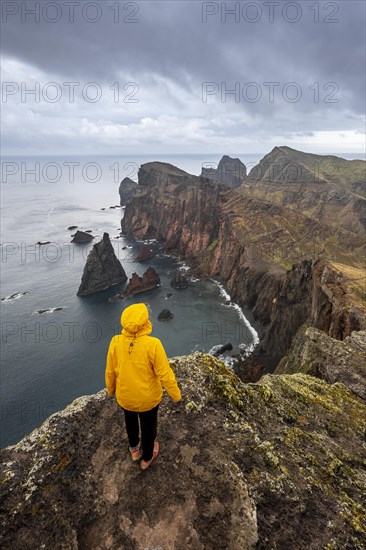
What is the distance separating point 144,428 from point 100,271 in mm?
90080

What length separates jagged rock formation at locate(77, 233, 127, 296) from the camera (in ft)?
299

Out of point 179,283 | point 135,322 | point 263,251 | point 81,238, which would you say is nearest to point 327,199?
point 263,251

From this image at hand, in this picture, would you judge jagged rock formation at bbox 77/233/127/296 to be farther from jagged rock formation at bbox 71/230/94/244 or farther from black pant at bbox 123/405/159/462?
black pant at bbox 123/405/159/462

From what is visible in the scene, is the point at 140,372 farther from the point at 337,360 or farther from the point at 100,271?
the point at 100,271

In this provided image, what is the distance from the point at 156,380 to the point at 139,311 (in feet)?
5.37

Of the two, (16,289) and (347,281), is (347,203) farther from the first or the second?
(16,289)

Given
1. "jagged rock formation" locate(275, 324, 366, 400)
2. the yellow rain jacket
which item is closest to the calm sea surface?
"jagged rock formation" locate(275, 324, 366, 400)

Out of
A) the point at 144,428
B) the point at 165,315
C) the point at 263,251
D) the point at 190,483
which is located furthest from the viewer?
the point at 263,251

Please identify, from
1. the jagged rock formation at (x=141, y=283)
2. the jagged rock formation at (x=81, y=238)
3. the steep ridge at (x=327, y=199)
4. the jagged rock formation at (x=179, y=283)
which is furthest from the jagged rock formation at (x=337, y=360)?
the jagged rock formation at (x=81, y=238)

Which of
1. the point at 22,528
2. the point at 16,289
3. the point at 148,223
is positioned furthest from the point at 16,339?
the point at 148,223

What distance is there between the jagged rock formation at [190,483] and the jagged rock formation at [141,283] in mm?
80143

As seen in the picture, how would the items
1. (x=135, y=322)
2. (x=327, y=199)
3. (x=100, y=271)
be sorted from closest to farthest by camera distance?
(x=135, y=322), (x=100, y=271), (x=327, y=199)

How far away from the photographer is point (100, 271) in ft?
308

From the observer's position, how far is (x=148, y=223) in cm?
16088
